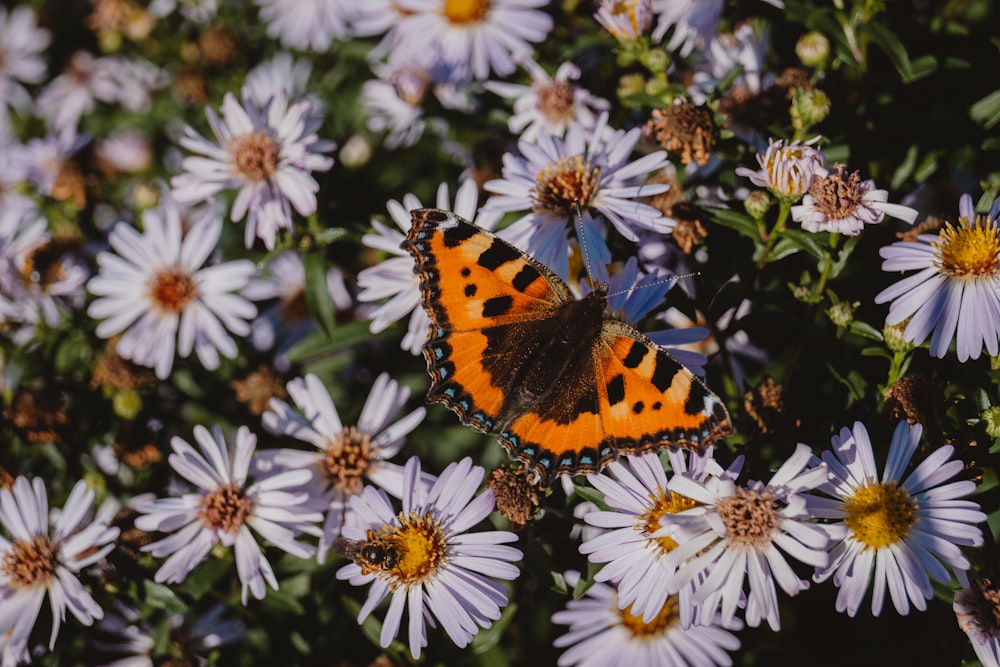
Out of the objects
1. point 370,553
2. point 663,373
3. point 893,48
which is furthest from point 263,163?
point 893,48

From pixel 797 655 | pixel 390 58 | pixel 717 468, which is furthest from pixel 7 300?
pixel 797 655

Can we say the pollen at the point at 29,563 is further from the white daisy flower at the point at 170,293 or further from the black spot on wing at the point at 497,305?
the black spot on wing at the point at 497,305

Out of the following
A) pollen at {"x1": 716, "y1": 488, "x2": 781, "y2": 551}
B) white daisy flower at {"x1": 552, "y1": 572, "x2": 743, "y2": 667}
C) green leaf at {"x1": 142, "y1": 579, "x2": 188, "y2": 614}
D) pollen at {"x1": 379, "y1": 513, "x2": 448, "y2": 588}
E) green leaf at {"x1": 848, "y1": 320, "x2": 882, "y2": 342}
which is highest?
green leaf at {"x1": 848, "y1": 320, "x2": 882, "y2": 342}

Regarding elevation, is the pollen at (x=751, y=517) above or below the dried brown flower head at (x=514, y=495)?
above

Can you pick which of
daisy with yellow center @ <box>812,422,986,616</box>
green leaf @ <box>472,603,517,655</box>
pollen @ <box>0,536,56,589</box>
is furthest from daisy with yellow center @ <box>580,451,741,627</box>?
pollen @ <box>0,536,56,589</box>

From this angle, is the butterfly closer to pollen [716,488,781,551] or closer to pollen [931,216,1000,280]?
pollen [716,488,781,551]

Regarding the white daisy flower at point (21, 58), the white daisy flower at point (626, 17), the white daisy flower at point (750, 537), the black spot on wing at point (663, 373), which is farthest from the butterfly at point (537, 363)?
the white daisy flower at point (21, 58)
